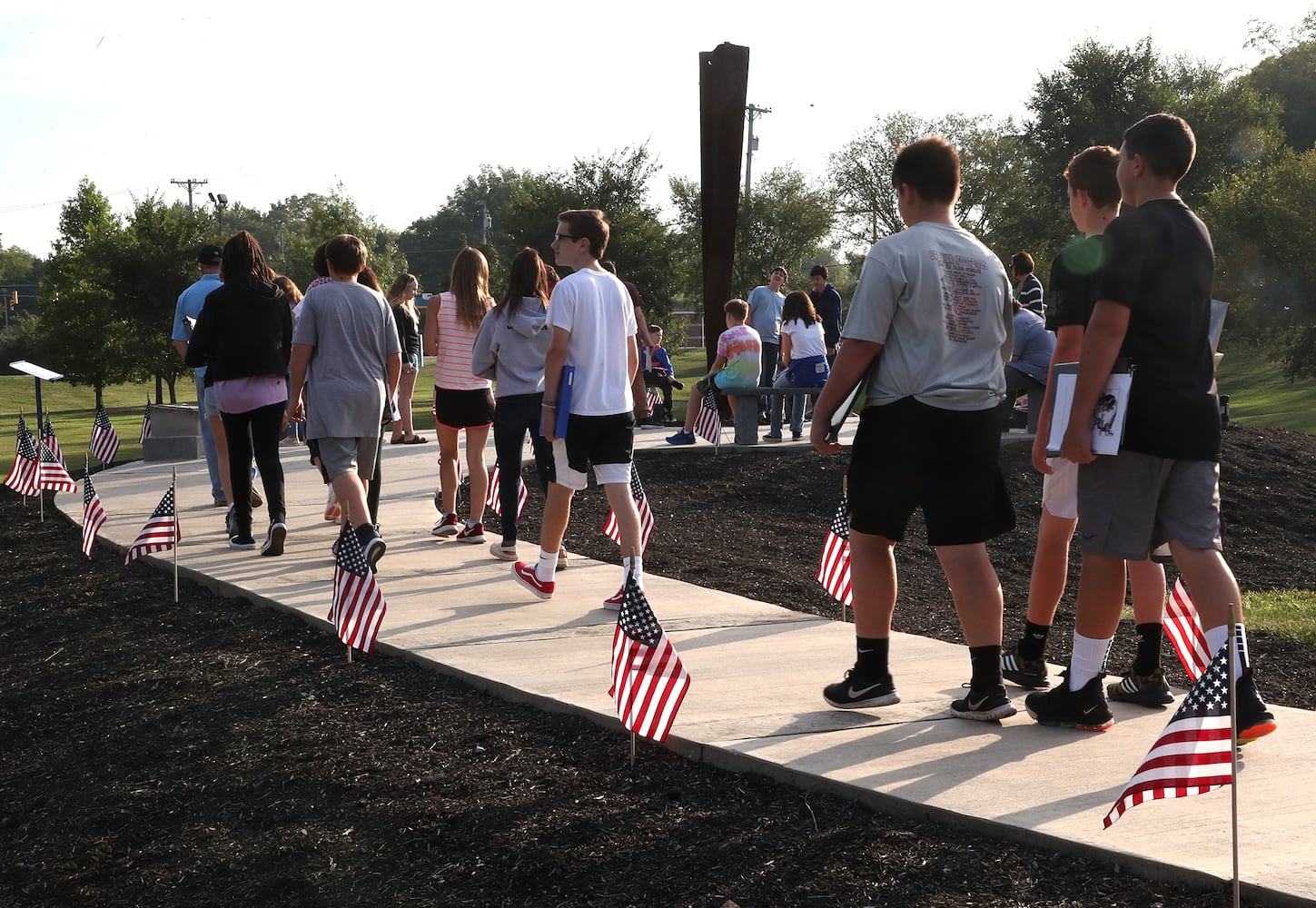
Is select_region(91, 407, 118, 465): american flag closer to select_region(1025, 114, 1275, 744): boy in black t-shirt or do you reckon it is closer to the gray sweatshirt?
the gray sweatshirt

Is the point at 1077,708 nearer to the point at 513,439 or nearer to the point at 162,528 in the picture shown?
the point at 513,439

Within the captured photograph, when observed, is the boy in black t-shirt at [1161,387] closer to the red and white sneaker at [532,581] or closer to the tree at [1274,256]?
the red and white sneaker at [532,581]

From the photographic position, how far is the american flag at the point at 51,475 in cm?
1134

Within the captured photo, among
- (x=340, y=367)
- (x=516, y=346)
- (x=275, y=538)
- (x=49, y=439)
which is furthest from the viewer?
(x=49, y=439)

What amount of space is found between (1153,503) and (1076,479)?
22.6 inches

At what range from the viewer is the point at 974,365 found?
455 centimetres

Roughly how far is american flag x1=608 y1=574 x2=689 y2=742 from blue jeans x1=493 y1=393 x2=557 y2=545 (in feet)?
11.9

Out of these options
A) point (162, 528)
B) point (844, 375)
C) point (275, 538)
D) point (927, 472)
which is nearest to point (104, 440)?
point (275, 538)

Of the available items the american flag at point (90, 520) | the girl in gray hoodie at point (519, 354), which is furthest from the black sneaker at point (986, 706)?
the american flag at point (90, 520)

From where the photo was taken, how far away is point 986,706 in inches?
185

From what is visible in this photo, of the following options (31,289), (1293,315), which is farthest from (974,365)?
(31,289)

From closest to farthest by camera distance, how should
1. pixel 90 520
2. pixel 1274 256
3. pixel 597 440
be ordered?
pixel 597 440, pixel 90 520, pixel 1274 256

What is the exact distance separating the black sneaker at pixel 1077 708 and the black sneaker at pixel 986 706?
0.11m

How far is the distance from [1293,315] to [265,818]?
37.4m
